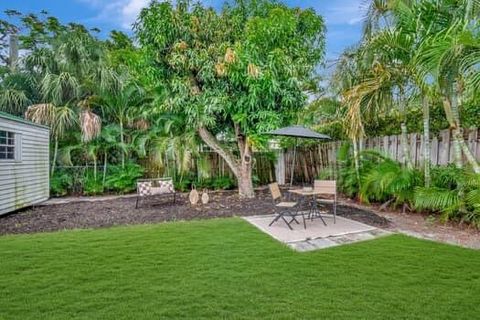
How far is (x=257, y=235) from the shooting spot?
207 inches

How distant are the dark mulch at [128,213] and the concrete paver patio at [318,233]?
56cm

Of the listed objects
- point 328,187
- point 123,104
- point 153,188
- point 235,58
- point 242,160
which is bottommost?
point 153,188

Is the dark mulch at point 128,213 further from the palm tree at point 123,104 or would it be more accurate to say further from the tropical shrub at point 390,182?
the palm tree at point 123,104

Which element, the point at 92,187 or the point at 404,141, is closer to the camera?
the point at 404,141

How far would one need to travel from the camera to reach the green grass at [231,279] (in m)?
2.78

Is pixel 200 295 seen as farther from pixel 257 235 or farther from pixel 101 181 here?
pixel 101 181

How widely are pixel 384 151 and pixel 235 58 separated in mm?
4528

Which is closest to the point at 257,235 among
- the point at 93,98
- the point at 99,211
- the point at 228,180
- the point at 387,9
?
the point at 99,211

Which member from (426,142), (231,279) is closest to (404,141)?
(426,142)

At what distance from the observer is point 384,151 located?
27.6ft

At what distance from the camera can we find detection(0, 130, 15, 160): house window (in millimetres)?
7141

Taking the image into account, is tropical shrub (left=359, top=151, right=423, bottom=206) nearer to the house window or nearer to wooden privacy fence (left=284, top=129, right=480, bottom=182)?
wooden privacy fence (left=284, top=129, right=480, bottom=182)

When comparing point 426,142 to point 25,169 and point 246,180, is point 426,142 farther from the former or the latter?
point 25,169

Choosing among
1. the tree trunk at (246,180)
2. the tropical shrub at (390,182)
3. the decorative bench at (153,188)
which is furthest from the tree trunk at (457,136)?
the decorative bench at (153,188)
